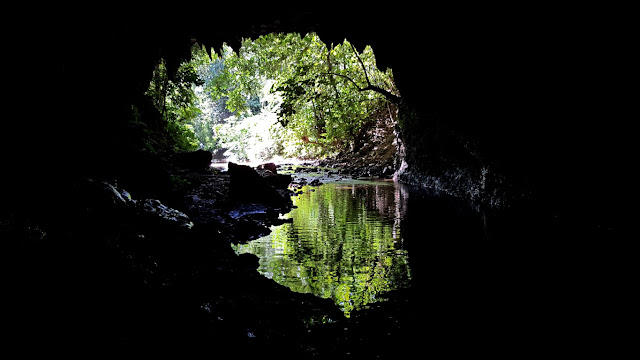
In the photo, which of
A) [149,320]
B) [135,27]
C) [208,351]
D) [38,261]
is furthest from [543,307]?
[135,27]

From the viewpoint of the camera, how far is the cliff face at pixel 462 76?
14.6 feet

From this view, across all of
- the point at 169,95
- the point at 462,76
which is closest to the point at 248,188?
the point at 462,76

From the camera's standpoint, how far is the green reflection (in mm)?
3932

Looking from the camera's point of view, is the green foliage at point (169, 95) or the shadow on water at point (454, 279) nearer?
the shadow on water at point (454, 279)

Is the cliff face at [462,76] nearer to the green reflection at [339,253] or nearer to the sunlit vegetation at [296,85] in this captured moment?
the sunlit vegetation at [296,85]

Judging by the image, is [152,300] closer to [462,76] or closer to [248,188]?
[248,188]

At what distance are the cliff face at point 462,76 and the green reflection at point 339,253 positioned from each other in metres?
2.70

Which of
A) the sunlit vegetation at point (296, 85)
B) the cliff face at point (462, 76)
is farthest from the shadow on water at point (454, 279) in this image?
the sunlit vegetation at point (296, 85)

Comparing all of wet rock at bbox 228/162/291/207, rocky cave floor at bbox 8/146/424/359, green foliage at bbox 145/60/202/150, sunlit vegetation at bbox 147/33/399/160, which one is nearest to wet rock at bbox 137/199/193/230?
rocky cave floor at bbox 8/146/424/359

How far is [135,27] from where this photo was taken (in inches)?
211

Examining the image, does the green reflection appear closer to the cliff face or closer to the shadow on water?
the shadow on water

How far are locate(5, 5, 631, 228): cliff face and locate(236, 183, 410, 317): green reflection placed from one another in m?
2.70

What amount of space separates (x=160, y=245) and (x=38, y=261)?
1.54 metres

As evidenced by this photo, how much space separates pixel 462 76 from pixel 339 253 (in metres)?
4.32
